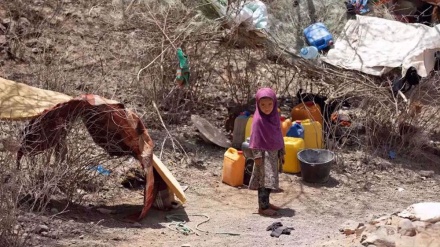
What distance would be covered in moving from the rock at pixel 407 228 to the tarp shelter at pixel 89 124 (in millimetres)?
1964

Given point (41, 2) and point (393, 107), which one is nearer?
point (393, 107)

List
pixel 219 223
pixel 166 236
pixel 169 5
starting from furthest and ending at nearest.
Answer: pixel 169 5 < pixel 219 223 < pixel 166 236

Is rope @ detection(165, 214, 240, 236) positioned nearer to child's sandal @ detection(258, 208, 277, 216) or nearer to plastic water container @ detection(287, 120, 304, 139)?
child's sandal @ detection(258, 208, 277, 216)

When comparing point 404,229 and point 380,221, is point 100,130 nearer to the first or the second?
point 380,221

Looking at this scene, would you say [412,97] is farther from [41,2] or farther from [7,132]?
[41,2]

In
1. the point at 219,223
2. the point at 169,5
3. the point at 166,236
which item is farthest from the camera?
the point at 169,5

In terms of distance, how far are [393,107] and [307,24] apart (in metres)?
1.83

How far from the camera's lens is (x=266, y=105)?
7.62 meters

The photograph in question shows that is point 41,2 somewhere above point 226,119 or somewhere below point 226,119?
above

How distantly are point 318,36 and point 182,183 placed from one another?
3132 millimetres

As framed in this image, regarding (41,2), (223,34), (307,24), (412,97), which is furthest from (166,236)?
(41,2)

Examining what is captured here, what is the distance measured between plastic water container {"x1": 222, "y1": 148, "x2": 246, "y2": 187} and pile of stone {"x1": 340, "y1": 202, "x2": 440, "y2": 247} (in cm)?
194

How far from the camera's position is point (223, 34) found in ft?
32.2

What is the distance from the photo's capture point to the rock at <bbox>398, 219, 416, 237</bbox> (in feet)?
21.1
